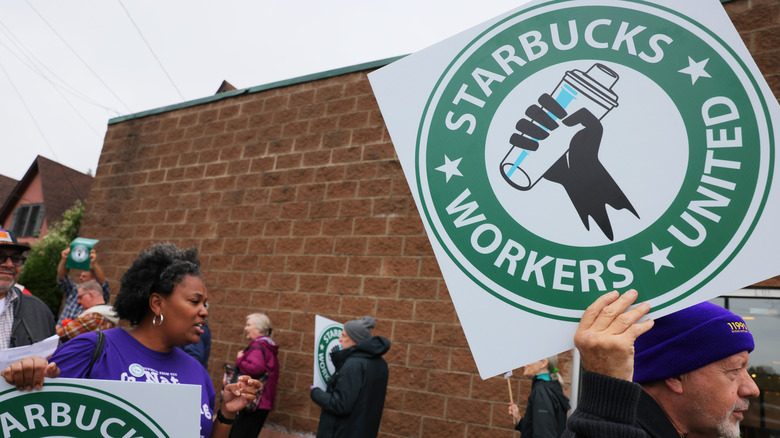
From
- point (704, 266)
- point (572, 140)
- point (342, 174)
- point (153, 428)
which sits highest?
point (342, 174)

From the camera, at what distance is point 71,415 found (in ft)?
5.11

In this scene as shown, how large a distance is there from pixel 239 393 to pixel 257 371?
11.1 feet

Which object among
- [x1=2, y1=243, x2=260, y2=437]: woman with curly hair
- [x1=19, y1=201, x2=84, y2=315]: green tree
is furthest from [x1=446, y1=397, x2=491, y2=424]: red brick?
[x1=19, y1=201, x2=84, y2=315]: green tree

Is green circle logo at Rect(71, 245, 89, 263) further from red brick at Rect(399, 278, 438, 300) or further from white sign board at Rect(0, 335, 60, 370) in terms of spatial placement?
white sign board at Rect(0, 335, 60, 370)

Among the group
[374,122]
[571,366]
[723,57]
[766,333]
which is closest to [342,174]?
[374,122]

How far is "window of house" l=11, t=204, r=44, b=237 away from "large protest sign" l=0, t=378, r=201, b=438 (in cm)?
3248

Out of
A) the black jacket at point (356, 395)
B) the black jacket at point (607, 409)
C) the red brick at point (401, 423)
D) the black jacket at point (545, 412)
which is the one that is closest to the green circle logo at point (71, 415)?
the black jacket at point (607, 409)

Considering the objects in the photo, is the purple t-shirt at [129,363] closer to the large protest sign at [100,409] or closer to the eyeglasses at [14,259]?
the large protest sign at [100,409]

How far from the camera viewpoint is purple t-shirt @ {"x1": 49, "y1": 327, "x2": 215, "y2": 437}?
6.05ft

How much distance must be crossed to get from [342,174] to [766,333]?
439 centimetres

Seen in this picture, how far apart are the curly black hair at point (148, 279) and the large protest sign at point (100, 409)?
71cm

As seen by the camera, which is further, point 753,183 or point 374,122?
point 374,122

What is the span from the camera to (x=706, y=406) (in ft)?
4.74

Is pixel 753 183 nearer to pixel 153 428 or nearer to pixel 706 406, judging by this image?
pixel 706 406
